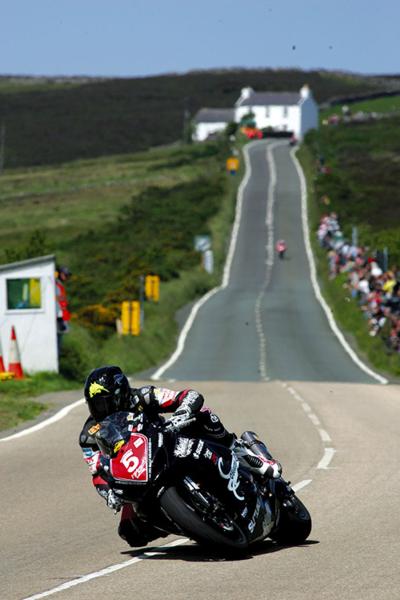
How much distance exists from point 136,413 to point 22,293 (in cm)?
2042

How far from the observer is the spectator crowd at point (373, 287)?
37322mm

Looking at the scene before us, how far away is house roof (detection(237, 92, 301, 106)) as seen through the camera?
186025 mm

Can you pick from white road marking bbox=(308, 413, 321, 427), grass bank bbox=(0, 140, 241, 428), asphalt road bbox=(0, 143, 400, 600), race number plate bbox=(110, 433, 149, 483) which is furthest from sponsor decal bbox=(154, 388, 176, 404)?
grass bank bbox=(0, 140, 241, 428)

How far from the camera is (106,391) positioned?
851 centimetres

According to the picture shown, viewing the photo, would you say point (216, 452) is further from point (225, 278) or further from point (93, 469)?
point (225, 278)

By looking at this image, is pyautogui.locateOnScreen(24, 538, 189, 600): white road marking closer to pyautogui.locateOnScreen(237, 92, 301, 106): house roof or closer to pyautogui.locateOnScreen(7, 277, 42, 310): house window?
pyautogui.locateOnScreen(7, 277, 42, 310): house window

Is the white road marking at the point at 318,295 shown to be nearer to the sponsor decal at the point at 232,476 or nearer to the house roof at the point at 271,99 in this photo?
the sponsor decal at the point at 232,476

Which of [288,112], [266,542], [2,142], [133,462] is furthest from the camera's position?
[288,112]

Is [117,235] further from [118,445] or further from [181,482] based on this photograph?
[118,445]

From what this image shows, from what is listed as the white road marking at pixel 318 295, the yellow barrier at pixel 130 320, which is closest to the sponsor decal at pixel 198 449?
the white road marking at pixel 318 295

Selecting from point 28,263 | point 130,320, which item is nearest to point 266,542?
point 28,263

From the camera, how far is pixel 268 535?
29.4 ft

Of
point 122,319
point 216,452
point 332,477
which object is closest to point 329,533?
point 216,452

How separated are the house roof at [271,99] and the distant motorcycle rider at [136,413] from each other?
177287 millimetres
